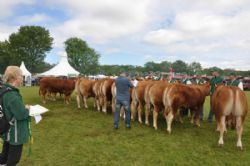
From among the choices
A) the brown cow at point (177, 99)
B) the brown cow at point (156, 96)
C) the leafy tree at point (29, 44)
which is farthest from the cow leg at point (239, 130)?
the leafy tree at point (29, 44)

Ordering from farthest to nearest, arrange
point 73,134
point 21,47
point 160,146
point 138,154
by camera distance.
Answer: point 21,47, point 73,134, point 160,146, point 138,154

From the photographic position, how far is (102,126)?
909cm

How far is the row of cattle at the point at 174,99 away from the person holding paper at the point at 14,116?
4.80 m

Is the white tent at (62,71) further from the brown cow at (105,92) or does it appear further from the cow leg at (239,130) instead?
the cow leg at (239,130)

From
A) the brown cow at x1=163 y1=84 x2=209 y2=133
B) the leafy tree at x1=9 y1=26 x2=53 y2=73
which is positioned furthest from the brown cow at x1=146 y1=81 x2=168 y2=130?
the leafy tree at x1=9 y1=26 x2=53 y2=73

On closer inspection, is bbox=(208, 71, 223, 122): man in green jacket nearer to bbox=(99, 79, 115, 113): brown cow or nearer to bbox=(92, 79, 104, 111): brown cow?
bbox=(99, 79, 115, 113): brown cow

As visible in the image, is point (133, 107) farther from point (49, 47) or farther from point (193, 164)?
point (49, 47)

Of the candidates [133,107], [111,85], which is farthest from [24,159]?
[111,85]

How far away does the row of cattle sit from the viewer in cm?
659

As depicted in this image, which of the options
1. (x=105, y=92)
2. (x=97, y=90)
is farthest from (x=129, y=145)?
(x=97, y=90)

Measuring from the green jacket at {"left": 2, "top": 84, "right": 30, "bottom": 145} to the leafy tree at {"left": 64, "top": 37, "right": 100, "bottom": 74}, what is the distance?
234 ft

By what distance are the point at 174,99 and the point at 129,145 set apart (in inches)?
86.3

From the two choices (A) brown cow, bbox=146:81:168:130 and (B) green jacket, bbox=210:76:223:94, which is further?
(B) green jacket, bbox=210:76:223:94

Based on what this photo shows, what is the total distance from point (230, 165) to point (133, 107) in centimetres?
524
